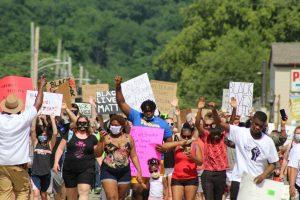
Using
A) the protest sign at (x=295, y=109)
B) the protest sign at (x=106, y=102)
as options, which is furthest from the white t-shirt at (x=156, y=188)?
the protest sign at (x=295, y=109)

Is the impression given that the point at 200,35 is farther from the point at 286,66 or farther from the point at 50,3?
the point at 50,3

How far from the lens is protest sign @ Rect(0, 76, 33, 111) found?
65.0 ft

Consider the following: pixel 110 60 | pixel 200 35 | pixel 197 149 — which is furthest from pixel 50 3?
pixel 197 149

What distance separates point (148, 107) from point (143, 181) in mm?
1078

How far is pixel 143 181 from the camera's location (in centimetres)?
1593

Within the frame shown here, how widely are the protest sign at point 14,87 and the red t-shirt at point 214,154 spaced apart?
3939mm

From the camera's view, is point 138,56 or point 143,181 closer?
point 143,181

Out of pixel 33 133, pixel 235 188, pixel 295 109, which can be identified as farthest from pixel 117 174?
pixel 295 109

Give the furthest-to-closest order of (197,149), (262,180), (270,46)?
1. (270,46)
2. (197,149)
3. (262,180)

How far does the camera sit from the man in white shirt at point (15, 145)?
45.9 feet

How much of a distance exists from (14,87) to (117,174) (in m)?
5.01

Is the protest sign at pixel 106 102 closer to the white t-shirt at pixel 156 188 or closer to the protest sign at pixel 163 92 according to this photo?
the protest sign at pixel 163 92

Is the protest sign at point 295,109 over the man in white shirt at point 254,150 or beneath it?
over

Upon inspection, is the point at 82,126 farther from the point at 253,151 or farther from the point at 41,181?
the point at 253,151
